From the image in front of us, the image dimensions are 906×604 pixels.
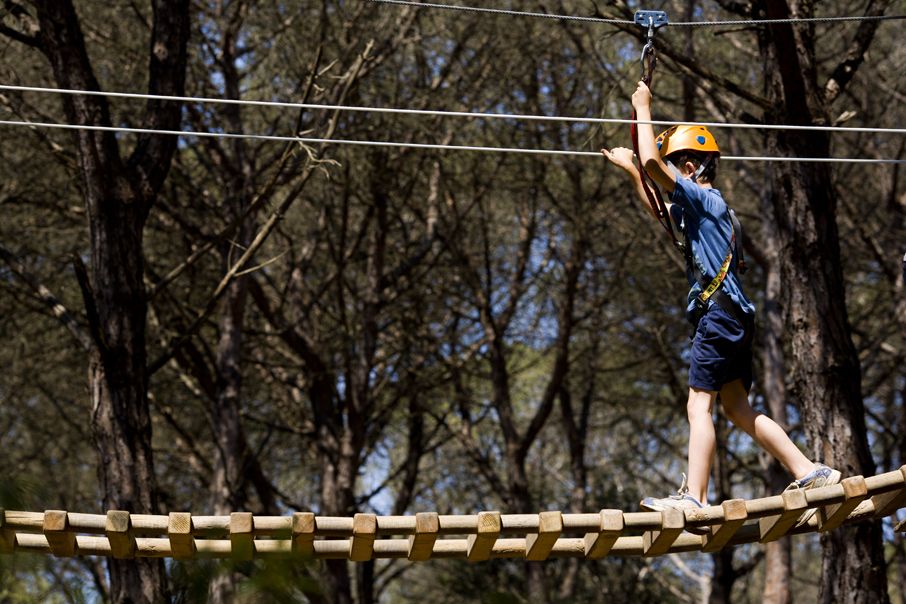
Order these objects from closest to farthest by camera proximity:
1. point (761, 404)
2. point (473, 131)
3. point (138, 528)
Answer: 1. point (138, 528)
2. point (473, 131)
3. point (761, 404)

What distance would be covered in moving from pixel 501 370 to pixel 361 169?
106 inches

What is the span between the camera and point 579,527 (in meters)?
5.18

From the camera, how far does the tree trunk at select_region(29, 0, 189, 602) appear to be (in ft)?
24.6

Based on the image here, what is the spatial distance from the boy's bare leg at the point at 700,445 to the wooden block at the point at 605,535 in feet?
1.46

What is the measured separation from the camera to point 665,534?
17.3 feet

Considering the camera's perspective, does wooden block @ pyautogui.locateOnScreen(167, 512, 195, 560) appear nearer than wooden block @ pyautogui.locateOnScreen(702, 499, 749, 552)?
Yes

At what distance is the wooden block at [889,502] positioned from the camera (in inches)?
219

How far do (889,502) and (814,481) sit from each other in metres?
0.34

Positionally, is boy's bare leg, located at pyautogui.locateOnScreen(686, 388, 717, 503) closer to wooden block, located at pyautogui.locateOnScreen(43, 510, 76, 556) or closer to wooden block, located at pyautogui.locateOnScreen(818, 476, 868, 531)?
wooden block, located at pyautogui.locateOnScreen(818, 476, 868, 531)

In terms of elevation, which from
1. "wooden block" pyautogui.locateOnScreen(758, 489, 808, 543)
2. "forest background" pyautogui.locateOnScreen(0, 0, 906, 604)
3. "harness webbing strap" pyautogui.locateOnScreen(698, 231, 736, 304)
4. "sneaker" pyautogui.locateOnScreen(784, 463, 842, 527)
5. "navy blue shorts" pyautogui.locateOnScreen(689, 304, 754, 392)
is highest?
"forest background" pyautogui.locateOnScreen(0, 0, 906, 604)

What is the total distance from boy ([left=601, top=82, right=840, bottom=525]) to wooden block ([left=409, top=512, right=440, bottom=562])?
3.69 feet

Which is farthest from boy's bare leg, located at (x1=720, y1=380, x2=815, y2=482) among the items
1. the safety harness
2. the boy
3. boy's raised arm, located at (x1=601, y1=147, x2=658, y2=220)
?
boy's raised arm, located at (x1=601, y1=147, x2=658, y2=220)

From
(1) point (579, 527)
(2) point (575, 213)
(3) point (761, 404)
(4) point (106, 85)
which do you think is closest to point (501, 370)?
(2) point (575, 213)

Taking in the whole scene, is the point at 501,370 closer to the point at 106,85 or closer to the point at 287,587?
the point at 106,85
